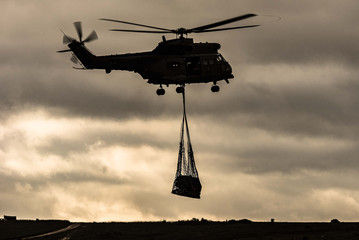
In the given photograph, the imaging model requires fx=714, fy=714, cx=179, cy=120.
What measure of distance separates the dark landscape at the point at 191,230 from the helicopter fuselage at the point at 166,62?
47.1 feet

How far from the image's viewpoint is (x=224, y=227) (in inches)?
2783

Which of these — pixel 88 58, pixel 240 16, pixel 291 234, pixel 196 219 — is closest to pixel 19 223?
pixel 196 219

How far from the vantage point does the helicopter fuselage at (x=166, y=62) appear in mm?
64188

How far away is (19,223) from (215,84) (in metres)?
29.1

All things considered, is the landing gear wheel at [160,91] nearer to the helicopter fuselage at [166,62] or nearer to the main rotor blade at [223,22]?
the helicopter fuselage at [166,62]

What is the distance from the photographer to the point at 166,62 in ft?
214

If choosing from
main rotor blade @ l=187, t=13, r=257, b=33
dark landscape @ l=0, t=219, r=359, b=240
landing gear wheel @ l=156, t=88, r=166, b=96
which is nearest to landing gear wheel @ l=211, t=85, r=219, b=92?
landing gear wheel @ l=156, t=88, r=166, b=96

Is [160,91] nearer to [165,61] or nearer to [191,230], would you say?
[165,61]

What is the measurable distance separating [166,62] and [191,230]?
16.5 metres

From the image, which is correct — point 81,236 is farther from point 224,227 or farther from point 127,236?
point 224,227

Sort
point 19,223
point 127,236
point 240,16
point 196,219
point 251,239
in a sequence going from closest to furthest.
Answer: point 240,16 < point 251,239 < point 127,236 < point 196,219 < point 19,223

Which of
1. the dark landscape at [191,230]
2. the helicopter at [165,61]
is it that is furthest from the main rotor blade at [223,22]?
the dark landscape at [191,230]

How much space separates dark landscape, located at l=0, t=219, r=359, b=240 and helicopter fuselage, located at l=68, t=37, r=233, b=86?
565 inches

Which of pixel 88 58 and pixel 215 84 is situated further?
pixel 215 84
